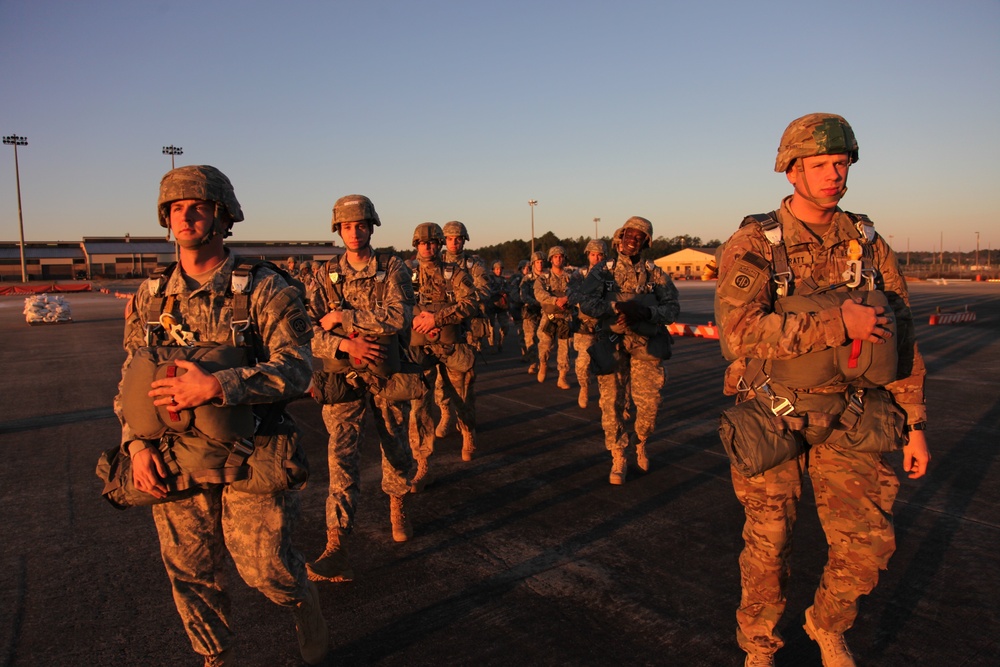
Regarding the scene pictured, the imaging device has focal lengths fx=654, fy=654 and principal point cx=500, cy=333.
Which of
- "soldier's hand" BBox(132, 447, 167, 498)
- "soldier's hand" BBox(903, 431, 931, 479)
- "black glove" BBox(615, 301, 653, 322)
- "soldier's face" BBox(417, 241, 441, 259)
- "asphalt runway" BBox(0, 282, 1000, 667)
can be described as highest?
"soldier's face" BBox(417, 241, 441, 259)

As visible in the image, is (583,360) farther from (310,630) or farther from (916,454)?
(310,630)

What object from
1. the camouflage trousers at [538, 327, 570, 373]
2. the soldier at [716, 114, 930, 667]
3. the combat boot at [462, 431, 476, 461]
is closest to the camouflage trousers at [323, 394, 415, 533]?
the combat boot at [462, 431, 476, 461]

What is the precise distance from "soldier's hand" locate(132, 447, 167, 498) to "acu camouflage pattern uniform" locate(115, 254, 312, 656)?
0.71 ft

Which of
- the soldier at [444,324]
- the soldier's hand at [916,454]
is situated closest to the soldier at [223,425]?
the soldier's hand at [916,454]

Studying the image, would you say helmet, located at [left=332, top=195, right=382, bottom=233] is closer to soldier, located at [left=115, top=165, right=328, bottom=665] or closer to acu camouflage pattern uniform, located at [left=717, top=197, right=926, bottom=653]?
soldier, located at [left=115, top=165, right=328, bottom=665]

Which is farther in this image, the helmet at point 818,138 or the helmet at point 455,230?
the helmet at point 455,230

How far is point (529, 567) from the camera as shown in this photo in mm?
4215

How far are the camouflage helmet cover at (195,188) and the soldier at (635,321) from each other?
3888 millimetres

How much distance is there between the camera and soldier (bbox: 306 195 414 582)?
4.38 metres

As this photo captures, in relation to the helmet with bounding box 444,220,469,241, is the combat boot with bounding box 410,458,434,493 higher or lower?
lower

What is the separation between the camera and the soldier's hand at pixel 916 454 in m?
3.07

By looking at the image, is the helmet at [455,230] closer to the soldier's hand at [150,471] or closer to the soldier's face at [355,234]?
the soldier's face at [355,234]

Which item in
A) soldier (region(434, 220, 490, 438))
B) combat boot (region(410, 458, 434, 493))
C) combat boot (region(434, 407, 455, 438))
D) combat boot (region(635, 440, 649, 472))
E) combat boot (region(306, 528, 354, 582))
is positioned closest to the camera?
combat boot (region(306, 528, 354, 582))

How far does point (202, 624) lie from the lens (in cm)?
295
